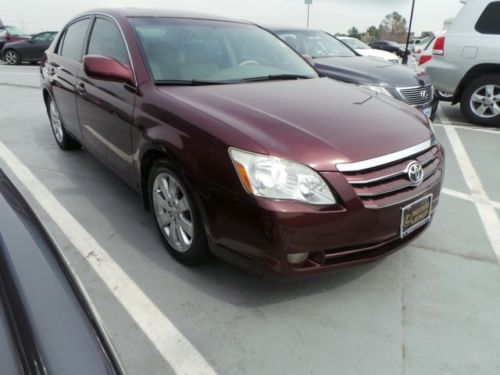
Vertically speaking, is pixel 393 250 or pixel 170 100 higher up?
pixel 170 100

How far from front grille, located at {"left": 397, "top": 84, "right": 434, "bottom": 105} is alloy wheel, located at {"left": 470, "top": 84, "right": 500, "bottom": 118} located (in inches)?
45.9

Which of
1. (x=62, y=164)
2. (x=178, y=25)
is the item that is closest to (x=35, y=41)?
(x=62, y=164)

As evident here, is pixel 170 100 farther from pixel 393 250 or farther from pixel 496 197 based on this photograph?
pixel 496 197

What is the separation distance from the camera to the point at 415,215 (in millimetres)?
2287

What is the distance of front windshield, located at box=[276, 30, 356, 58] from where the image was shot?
6.55m

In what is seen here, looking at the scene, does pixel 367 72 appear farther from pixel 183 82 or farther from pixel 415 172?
pixel 415 172

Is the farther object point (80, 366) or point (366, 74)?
point (366, 74)

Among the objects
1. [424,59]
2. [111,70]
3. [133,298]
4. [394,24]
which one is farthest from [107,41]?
[394,24]

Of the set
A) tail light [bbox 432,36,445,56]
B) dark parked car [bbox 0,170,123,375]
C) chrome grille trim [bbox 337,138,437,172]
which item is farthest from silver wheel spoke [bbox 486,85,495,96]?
dark parked car [bbox 0,170,123,375]

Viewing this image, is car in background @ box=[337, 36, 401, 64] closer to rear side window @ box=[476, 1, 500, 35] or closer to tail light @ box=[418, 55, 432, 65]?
tail light @ box=[418, 55, 432, 65]

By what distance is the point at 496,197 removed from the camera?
149 inches

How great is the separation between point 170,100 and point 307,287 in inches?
54.1

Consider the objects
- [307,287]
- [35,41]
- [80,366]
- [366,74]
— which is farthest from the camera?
[35,41]

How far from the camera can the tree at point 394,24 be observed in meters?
68.3
